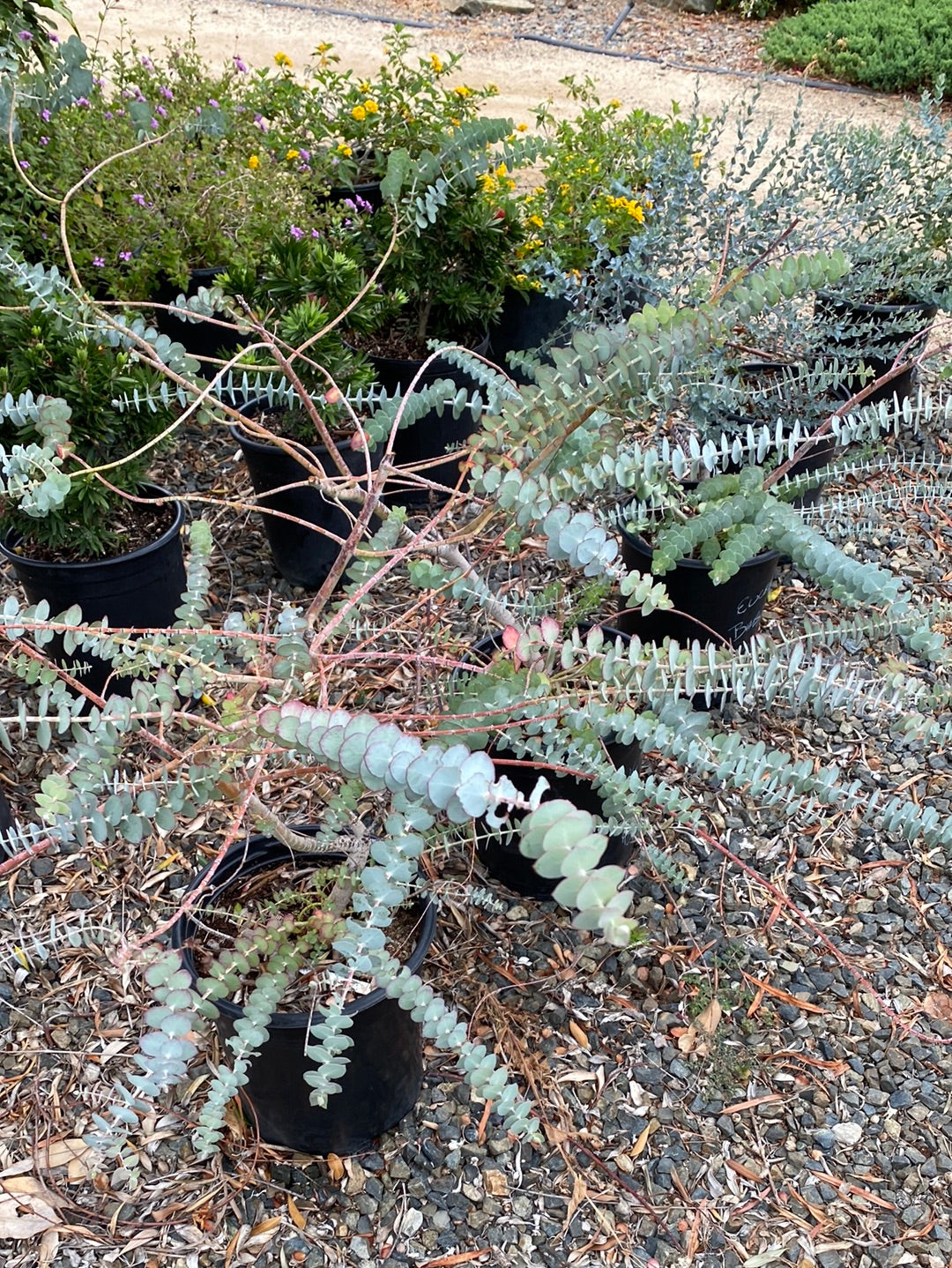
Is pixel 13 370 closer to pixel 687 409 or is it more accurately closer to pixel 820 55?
pixel 687 409

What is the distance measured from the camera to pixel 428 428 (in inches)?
123

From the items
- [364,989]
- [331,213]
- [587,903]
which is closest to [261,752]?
[364,989]

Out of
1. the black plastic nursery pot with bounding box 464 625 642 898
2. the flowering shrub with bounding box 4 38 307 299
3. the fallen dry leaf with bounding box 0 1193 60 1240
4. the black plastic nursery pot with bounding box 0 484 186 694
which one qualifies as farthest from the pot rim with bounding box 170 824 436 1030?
the flowering shrub with bounding box 4 38 307 299

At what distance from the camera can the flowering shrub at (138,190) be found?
2695 millimetres

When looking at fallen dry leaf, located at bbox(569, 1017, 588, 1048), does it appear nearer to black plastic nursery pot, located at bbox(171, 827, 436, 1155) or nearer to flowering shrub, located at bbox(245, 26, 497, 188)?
black plastic nursery pot, located at bbox(171, 827, 436, 1155)

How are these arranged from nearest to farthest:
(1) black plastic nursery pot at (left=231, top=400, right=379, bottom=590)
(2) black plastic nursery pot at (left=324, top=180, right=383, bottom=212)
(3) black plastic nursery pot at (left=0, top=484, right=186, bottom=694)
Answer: (3) black plastic nursery pot at (left=0, top=484, right=186, bottom=694), (1) black plastic nursery pot at (left=231, top=400, right=379, bottom=590), (2) black plastic nursery pot at (left=324, top=180, right=383, bottom=212)

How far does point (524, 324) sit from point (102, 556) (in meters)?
1.80

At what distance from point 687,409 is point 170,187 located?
1.82 m

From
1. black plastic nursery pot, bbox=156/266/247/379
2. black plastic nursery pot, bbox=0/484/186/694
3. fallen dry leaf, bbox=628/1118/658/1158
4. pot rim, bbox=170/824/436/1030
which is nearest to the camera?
pot rim, bbox=170/824/436/1030

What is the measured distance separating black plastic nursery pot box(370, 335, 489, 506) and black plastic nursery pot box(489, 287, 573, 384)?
0.33 meters

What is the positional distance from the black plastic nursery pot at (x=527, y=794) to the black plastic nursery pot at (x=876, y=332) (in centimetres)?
139

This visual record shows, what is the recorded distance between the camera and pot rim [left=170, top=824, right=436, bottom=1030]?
1415 mm

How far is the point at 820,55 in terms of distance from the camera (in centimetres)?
838

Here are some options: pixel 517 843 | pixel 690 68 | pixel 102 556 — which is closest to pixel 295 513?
pixel 102 556
